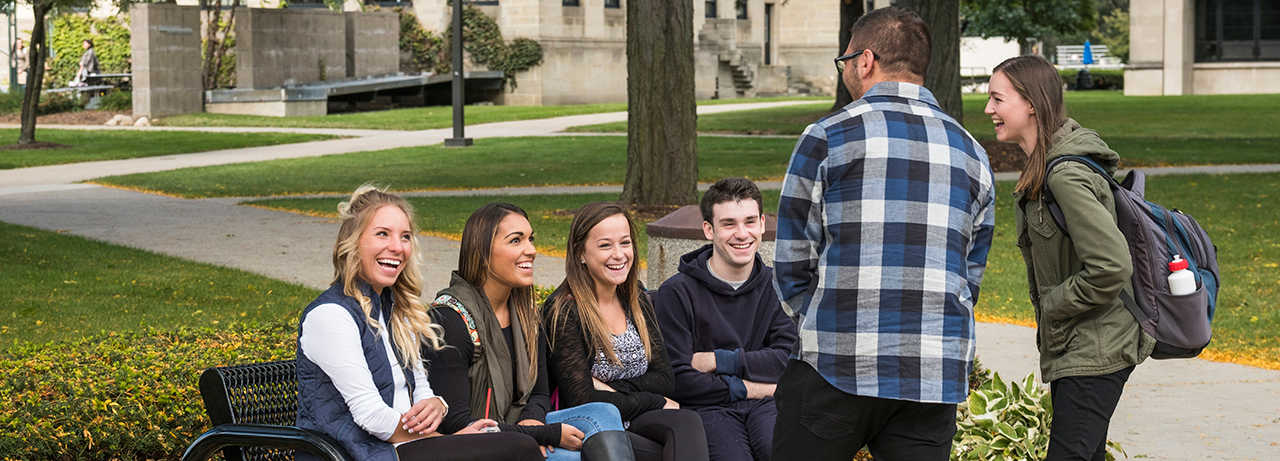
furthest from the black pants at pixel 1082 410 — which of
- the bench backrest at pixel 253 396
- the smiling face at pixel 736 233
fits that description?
the bench backrest at pixel 253 396

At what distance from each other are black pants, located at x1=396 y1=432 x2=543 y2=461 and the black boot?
0.82ft

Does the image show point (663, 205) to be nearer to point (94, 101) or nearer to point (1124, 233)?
point (1124, 233)

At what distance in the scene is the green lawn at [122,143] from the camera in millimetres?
24188

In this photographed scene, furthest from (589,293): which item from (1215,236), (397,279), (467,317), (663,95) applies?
(1215,236)

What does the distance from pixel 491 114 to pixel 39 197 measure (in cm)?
1943

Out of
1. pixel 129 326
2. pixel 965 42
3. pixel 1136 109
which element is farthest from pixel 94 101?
pixel 965 42

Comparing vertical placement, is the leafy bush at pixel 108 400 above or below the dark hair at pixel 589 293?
below

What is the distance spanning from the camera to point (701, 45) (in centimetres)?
4997

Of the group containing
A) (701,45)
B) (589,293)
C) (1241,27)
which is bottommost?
(589,293)

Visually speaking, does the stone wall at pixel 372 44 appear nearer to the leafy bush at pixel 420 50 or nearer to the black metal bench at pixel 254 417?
the leafy bush at pixel 420 50

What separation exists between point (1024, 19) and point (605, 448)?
62.7 m

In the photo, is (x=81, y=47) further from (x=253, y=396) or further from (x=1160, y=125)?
(x=253, y=396)

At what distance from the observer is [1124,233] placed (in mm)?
3971

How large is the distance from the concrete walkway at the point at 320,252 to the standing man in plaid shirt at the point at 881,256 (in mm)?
3192
